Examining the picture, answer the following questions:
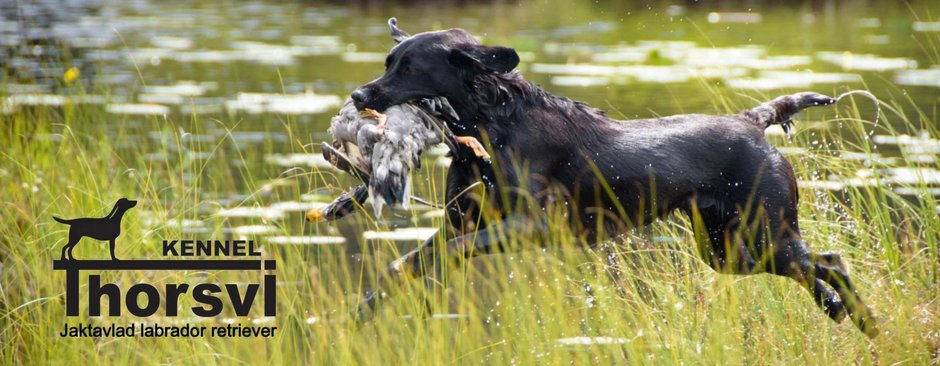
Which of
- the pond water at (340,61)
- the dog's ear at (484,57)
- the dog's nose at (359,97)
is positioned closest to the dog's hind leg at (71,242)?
the pond water at (340,61)

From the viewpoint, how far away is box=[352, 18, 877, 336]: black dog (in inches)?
190

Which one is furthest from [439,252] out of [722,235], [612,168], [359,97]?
[722,235]

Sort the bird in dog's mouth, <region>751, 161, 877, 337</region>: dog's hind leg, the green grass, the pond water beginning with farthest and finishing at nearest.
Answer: the pond water < <region>751, 161, 877, 337</region>: dog's hind leg < the green grass < the bird in dog's mouth

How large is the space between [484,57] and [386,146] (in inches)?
23.4

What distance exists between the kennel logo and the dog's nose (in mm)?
750

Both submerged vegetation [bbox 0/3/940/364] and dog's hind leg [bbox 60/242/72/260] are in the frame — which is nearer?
submerged vegetation [bbox 0/3/940/364]

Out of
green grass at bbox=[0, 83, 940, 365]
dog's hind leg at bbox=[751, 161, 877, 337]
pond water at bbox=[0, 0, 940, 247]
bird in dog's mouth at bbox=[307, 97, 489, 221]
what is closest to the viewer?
bird in dog's mouth at bbox=[307, 97, 489, 221]

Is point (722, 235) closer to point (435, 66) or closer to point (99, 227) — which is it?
point (435, 66)

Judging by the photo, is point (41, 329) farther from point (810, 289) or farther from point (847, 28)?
point (847, 28)

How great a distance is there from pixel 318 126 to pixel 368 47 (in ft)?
19.5

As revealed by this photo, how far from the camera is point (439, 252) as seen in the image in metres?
4.63

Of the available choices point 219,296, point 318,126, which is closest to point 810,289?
point 219,296

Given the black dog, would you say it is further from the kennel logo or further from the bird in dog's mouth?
the kennel logo

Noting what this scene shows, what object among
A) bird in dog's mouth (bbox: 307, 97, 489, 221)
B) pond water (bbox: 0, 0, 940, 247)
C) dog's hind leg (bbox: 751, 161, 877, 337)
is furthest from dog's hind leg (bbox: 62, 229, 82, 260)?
dog's hind leg (bbox: 751, 161, 877, 337)
